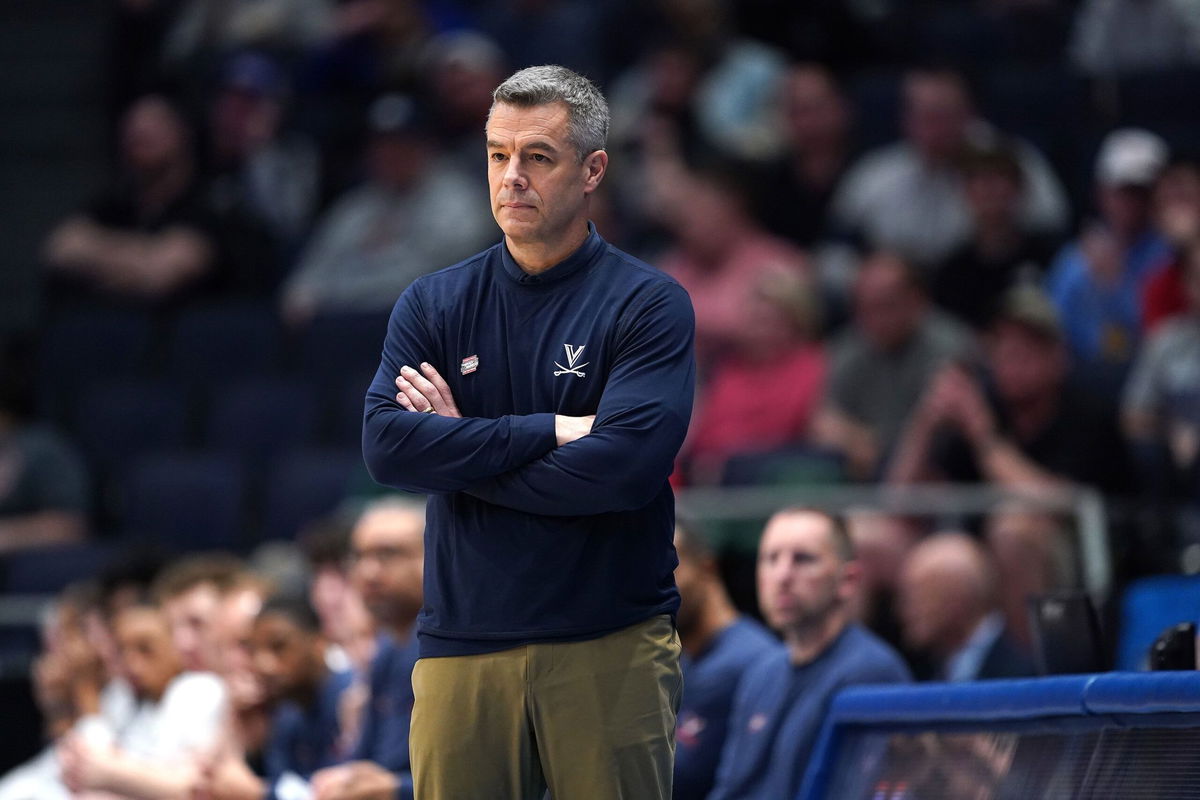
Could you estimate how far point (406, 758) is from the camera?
483 centimetres

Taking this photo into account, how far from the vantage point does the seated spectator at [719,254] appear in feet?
26.4

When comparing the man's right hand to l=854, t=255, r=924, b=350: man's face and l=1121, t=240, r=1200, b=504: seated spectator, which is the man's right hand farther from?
l=854, t=255, r=924, b=350: man's face

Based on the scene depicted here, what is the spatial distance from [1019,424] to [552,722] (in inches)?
164

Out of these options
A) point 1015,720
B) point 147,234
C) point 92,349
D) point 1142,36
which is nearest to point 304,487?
point 92,349

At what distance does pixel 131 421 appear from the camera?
9078 millimetres

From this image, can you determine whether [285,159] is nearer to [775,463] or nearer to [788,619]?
[775,463]

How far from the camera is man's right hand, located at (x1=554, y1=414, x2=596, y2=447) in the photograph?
3051mm

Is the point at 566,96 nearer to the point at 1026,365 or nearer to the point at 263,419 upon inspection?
the point at 1026,365

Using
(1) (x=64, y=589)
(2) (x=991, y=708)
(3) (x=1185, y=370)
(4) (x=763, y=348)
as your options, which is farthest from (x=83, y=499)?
(2) (x=991, y=708)

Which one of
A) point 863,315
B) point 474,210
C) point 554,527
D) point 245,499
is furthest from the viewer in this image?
point 474,210

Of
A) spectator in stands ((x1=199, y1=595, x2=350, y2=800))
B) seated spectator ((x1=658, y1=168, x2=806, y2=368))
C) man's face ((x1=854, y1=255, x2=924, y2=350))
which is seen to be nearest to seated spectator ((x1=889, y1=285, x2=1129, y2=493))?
man's face ((x1=854, y1=255, x2=924, y2=350))

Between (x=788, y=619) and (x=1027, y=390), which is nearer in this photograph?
(x=788, y=619)

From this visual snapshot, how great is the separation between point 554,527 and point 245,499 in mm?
5580

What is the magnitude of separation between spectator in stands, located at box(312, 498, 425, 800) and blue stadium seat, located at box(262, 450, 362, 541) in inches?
107
